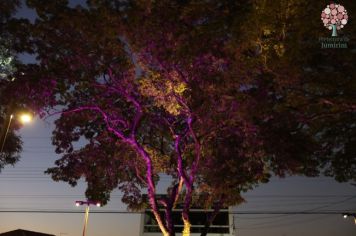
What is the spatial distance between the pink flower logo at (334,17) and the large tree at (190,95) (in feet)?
1.80

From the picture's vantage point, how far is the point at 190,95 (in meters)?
13.2

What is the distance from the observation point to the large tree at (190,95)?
10632 mm

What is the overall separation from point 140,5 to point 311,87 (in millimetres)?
5559

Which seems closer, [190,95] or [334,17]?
[334,17]

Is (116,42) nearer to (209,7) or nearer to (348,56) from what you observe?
(209,7)

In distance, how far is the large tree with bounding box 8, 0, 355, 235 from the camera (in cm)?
1063

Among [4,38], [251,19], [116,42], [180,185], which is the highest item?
[4,38]

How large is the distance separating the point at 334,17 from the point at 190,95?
5.20 metres

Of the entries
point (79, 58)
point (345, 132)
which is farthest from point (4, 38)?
point (345, 132)

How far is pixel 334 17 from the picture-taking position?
9.78m

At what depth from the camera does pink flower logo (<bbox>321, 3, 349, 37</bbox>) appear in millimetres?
9781

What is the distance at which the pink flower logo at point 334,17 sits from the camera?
9781mm

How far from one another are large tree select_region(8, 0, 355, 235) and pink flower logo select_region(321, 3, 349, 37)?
1.80 ft

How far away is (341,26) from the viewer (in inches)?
393
